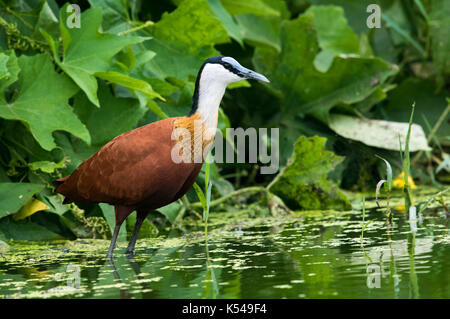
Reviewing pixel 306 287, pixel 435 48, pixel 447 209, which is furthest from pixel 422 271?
pixel 435 48

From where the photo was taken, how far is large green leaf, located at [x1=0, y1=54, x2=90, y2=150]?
14.6 feet

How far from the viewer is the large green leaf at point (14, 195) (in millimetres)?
4457

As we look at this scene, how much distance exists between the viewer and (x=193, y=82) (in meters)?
5.48

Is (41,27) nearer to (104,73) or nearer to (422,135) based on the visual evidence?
(104,73)

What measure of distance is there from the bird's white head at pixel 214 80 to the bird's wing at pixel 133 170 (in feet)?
0.68

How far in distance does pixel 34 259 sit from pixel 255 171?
10.7 ft

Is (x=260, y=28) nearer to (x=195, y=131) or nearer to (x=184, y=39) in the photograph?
(x=184, y=39)

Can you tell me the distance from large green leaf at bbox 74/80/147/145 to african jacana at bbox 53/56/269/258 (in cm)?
71

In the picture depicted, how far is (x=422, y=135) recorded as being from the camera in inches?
249

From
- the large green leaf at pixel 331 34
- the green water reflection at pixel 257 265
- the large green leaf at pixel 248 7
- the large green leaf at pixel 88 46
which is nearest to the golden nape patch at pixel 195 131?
the green water reflection at pixel 257 265

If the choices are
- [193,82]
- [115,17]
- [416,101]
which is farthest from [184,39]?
[416,101]

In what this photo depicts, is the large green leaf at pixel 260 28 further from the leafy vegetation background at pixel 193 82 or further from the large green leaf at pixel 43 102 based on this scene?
the large green leaf at pixel 43 102

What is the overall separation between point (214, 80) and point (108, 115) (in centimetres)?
113

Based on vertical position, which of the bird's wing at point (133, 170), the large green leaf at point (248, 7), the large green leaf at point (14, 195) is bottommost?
the large green leaf at point (14, 195)
